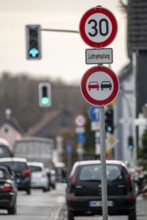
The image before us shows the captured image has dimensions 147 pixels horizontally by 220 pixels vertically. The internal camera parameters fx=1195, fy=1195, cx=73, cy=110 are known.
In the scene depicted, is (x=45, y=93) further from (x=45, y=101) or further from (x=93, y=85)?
(x=93, y=85)

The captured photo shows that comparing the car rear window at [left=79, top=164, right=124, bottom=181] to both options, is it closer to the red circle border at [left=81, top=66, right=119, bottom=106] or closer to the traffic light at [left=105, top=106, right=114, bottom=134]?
the red circle border at [left=81, top=66, right=119, bottom=106]

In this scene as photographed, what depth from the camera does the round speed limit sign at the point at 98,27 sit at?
57.5 ft

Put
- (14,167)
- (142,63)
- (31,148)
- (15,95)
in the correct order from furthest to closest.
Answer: (15,95), (31,148), (14,167), (142,63)

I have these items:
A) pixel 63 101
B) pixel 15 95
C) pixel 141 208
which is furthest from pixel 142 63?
pixel 63 101

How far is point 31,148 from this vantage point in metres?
78.4

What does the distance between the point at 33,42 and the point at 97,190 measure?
9728 millimetres

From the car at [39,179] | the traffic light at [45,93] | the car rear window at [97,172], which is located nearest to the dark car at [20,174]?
the traffic light at [45,93]

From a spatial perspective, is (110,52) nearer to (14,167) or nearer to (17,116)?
(14,167)

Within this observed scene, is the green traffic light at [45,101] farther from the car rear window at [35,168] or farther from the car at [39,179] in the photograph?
the car rear window at [35,168]

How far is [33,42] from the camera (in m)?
34.8

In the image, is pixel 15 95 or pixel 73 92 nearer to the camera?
pixel 15 95

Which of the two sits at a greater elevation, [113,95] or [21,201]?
[113,95]

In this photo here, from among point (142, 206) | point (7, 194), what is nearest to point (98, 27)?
point (7, 194)

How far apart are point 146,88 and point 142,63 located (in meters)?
2.44
